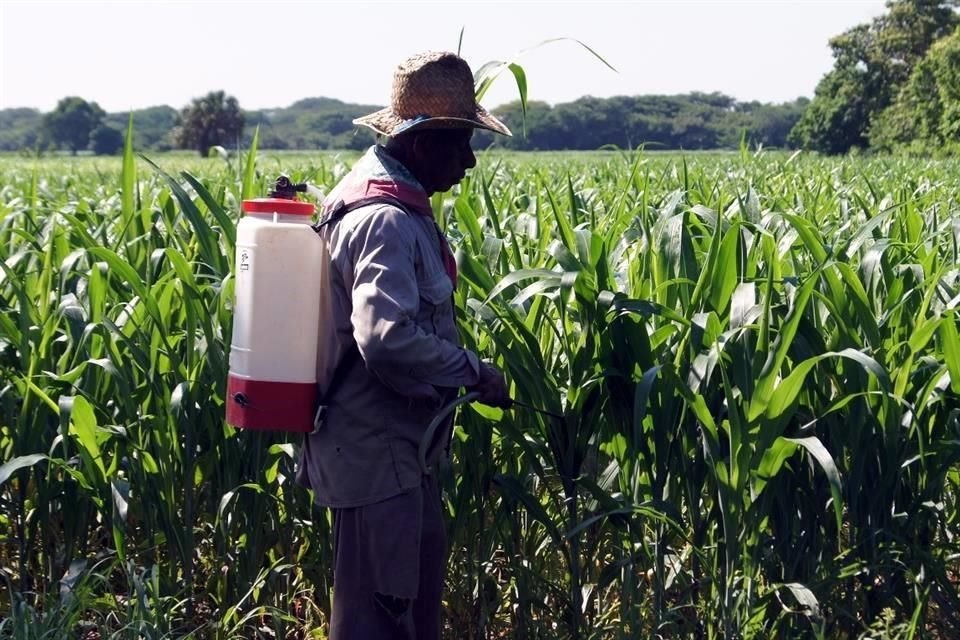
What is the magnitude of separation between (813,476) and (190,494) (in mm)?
1478

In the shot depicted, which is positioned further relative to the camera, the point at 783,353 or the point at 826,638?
the point at 826,638

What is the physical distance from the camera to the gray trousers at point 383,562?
2.45 meters

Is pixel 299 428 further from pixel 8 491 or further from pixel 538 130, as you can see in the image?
pixel 538 130

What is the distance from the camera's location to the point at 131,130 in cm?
325

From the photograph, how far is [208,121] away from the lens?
305 feet

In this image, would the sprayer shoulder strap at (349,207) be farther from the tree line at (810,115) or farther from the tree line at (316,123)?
the tree line at (316,123)

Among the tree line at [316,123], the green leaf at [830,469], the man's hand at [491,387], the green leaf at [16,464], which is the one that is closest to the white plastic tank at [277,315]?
the man's hand at [491,387]

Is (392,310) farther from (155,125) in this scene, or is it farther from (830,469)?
(155,125)

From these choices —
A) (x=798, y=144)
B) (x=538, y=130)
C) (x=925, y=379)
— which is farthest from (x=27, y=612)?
(x=798, y=144)

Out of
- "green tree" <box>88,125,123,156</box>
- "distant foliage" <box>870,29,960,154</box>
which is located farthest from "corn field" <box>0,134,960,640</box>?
"green tree" <box>88,125,123,156</box>

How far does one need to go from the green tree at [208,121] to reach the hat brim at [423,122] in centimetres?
9019

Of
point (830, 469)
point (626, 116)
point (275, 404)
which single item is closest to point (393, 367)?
point (275, 404)

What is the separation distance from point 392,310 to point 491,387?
12.1 inches

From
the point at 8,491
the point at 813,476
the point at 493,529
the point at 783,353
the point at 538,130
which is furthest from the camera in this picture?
the point at 538,130
